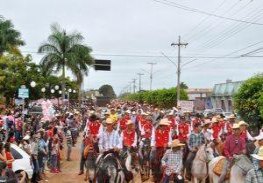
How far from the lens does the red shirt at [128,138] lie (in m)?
16.6

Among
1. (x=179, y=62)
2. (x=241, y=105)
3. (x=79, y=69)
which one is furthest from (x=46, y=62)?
(x=241, y=105)

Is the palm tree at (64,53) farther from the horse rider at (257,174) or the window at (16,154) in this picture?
the horse rider at (257,174)

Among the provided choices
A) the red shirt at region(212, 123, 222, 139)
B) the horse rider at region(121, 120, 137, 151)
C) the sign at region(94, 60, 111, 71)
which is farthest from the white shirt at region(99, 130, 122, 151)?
the sign at region(94, 60, 111, 71)

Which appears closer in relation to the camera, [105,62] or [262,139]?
[262,139]

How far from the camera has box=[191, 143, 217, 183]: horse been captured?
1565cm

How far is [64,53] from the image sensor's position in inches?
2126

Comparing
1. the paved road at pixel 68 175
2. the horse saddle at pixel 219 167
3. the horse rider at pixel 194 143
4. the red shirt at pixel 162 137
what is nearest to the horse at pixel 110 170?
the horse saddle at pixel 219 167

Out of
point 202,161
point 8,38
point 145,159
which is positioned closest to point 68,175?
point 145,159

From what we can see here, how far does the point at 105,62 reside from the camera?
127ft

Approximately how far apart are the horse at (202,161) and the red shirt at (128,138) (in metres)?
2.05

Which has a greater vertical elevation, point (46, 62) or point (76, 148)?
point (46, 62)

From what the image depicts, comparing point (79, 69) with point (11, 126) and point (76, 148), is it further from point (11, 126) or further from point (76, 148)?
point (11, 126)

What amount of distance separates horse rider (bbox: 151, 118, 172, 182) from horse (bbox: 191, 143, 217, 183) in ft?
3.67

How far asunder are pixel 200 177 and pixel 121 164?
2.81 metres
